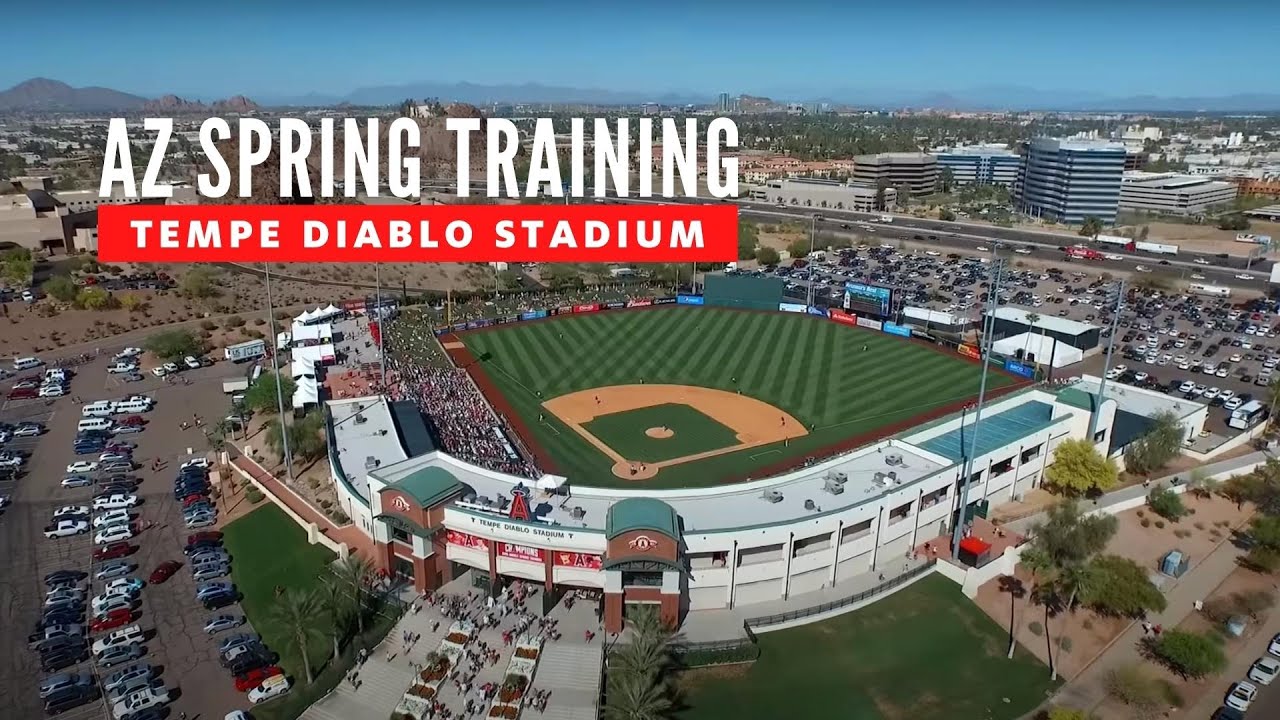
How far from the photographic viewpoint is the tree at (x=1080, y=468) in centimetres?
4059

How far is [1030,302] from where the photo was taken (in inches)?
3324

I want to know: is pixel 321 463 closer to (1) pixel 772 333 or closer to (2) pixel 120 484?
(2) pixel 120 484

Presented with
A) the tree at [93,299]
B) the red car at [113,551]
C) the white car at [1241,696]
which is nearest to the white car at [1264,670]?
the white car at [1241,696]

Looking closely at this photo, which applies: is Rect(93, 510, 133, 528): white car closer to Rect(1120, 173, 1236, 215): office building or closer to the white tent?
the white tent

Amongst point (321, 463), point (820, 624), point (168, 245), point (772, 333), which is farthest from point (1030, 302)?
point (168, 245)

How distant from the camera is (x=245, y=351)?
6594 cm

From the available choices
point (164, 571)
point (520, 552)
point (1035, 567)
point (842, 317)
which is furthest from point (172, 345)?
point (1035, 567)

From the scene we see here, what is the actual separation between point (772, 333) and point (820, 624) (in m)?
40.5

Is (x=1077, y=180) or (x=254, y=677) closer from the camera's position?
(x=254, y=677)

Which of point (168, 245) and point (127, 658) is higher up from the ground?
point (168, 245)

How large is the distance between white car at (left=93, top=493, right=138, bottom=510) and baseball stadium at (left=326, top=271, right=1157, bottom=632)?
11.1m

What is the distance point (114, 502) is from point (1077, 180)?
146 metres

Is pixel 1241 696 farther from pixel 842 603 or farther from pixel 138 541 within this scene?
pixel 138 541

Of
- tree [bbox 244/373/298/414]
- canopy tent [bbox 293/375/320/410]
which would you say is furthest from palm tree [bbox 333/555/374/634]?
tree [bbox 244/373/298/414]
